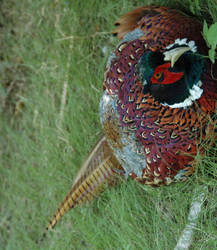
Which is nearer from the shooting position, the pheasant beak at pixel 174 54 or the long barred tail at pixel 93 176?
the pheasant beak at pixel 174 54

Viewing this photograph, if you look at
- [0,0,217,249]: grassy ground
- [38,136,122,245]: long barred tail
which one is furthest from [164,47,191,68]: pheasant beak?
[38,136,122,245]: long barred tail

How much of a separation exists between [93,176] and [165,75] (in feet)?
2.12

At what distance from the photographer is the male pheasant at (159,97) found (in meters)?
1.08

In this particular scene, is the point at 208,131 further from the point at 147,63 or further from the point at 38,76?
the point at 38,76

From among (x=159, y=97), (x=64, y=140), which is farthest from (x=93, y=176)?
(x=159, y=97)

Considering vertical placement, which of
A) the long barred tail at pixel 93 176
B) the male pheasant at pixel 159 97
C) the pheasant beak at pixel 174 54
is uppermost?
the pheasant beak at pixel 174 54

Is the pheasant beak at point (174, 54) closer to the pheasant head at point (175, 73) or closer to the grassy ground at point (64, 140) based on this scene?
the pheasant head at point (175, 73)

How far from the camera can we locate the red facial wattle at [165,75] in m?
1.03

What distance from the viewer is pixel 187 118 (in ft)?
3.66

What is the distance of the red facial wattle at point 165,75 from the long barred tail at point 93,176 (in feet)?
1.63

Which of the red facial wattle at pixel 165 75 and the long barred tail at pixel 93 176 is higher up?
the red facial wattle at pixel 165 75

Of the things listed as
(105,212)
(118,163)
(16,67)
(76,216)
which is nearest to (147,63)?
(118,163)

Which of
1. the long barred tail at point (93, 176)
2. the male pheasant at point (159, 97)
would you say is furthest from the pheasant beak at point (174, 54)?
the long barred tail at point (93, 176)

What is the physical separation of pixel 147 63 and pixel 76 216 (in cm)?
87
